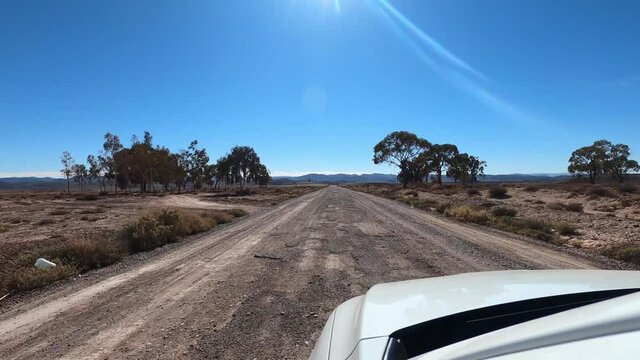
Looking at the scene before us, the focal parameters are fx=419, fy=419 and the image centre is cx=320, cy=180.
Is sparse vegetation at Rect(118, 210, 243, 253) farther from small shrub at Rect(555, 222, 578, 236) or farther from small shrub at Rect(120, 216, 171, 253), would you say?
small shrub at Rect(555, 222, 578, 236)

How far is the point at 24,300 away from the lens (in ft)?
26.0

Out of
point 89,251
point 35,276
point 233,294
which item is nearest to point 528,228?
point 233,294

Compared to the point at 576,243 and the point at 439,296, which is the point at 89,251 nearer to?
the point at 439,296

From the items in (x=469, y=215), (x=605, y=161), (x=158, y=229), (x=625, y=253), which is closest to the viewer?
(x=625, y=253)

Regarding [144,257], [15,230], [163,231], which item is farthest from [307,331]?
[15,230]

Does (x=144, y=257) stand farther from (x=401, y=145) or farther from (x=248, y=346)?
(x=401, y=145)

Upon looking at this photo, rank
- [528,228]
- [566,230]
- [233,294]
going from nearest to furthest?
[233,294] < [566,230] < [528,228]

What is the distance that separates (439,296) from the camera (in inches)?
107

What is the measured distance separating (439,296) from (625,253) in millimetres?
11043

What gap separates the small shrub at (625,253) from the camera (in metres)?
10.8

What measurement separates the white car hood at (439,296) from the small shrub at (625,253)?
386 inches

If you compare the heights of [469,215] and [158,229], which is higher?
[158,229]

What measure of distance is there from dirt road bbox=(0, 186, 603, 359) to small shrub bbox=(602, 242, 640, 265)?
1065 mm

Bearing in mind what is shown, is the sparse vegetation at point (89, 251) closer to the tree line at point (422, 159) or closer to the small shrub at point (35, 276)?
the small shrub at point (35, 276)
